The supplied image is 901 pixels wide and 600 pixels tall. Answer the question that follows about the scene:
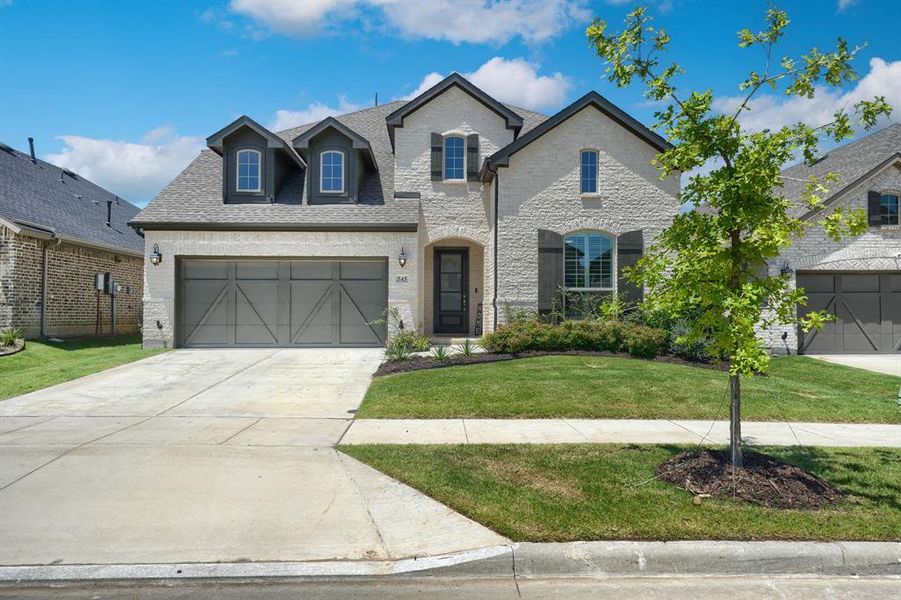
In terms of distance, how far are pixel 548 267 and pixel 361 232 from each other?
540 centimetres

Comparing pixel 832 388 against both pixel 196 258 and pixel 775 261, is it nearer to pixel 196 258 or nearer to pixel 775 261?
pixel 775 261

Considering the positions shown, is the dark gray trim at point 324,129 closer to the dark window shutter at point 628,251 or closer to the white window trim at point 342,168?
the white window trim at point 342,168

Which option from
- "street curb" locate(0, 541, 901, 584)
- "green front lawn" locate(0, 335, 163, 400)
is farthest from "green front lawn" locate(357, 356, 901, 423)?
"green front lawn" locate(0, 335, 163, 400)

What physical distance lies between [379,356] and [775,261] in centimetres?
1189

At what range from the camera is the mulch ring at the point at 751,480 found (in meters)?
5.12

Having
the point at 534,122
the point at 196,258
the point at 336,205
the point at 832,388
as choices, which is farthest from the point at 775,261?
the point at 196,258

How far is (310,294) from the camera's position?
53.7ft

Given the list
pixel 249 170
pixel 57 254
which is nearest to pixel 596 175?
pixel 249 170

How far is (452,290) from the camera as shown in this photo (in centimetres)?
1830

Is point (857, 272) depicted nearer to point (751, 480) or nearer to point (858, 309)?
point (858, 309)

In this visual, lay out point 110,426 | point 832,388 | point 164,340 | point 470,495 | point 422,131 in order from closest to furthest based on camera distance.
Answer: point 470,495
point 110,426
point 832,388
point 164,340
point 422,131

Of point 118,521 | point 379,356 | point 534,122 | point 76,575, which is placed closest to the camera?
point 76,575

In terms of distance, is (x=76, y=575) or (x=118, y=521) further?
(x=118, y=521)

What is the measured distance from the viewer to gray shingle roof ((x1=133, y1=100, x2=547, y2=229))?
1595 cm
